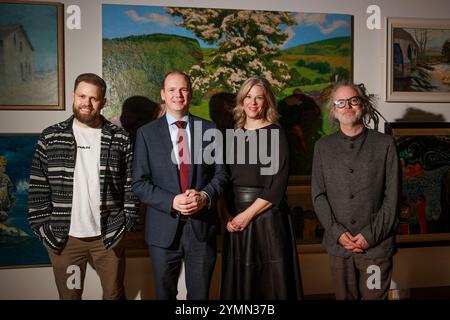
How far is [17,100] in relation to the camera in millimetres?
3406

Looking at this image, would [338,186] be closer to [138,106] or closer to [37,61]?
[138,106]

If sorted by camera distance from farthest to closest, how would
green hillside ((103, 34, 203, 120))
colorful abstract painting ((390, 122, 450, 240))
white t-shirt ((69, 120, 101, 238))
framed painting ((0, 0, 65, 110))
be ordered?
colorful abstract painting ((390, 122, 450, 240)), green hillside ((103, 34, 203, 120)), framed painting ((0, 0, 65, 110)), white t-shirt ((69, 120, 101, 238))

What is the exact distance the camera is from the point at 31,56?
Answer: 3.41 m

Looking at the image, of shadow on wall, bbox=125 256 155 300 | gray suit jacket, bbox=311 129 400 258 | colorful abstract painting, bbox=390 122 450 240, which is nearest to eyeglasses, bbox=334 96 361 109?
gray suit jacket, bbox=311 129 400 258

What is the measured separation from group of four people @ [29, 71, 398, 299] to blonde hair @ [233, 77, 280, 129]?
1 cm

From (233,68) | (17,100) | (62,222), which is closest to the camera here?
(62,222)

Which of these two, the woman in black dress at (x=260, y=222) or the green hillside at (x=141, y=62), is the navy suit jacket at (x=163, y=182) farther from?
the green hillside at (x=141, y=62)

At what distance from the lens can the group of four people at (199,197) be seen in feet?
9.32

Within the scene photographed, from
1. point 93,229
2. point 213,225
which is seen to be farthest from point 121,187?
point 213,225

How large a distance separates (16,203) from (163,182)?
4.41 feet

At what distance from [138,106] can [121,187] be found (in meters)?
0.82

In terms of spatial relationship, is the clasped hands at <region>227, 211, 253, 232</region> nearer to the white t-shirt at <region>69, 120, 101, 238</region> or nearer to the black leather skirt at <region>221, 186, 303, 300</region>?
the black leather skirt at <region>221, 186, 303, 300</region>

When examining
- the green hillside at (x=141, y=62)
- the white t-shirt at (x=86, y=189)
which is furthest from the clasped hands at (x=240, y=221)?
the green hillside at (x=141, y=62)

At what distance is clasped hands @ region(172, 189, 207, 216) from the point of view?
2762 millimetres
